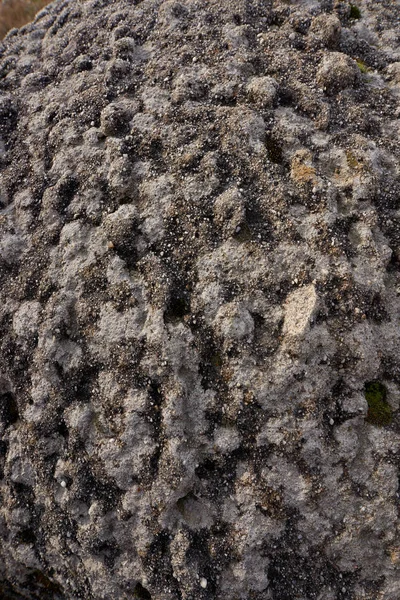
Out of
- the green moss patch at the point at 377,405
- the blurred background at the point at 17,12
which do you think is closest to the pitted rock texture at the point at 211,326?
the green moss patch at the point at 377,405

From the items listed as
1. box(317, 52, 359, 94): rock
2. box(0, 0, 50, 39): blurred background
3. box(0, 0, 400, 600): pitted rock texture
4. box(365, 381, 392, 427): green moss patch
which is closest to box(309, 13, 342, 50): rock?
box(0, 0, 400, 600): pitted rock texture

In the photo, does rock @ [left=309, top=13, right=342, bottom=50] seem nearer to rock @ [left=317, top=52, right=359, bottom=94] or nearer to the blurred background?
rock @ [left=317, top=52, right=359, bottom=94]

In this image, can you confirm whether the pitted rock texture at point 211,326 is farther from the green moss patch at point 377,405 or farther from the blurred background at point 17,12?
the blurred background at point 17,12

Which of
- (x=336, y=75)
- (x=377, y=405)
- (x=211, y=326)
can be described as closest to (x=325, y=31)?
(x=336, y=75)

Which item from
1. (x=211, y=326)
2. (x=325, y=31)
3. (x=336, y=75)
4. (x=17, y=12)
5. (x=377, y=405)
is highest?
(x=17, y=12)

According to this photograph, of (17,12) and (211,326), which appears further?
(17,12)

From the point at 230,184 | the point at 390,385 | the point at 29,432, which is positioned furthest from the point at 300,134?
the point at 29,432

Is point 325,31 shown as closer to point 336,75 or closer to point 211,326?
point 336,75
